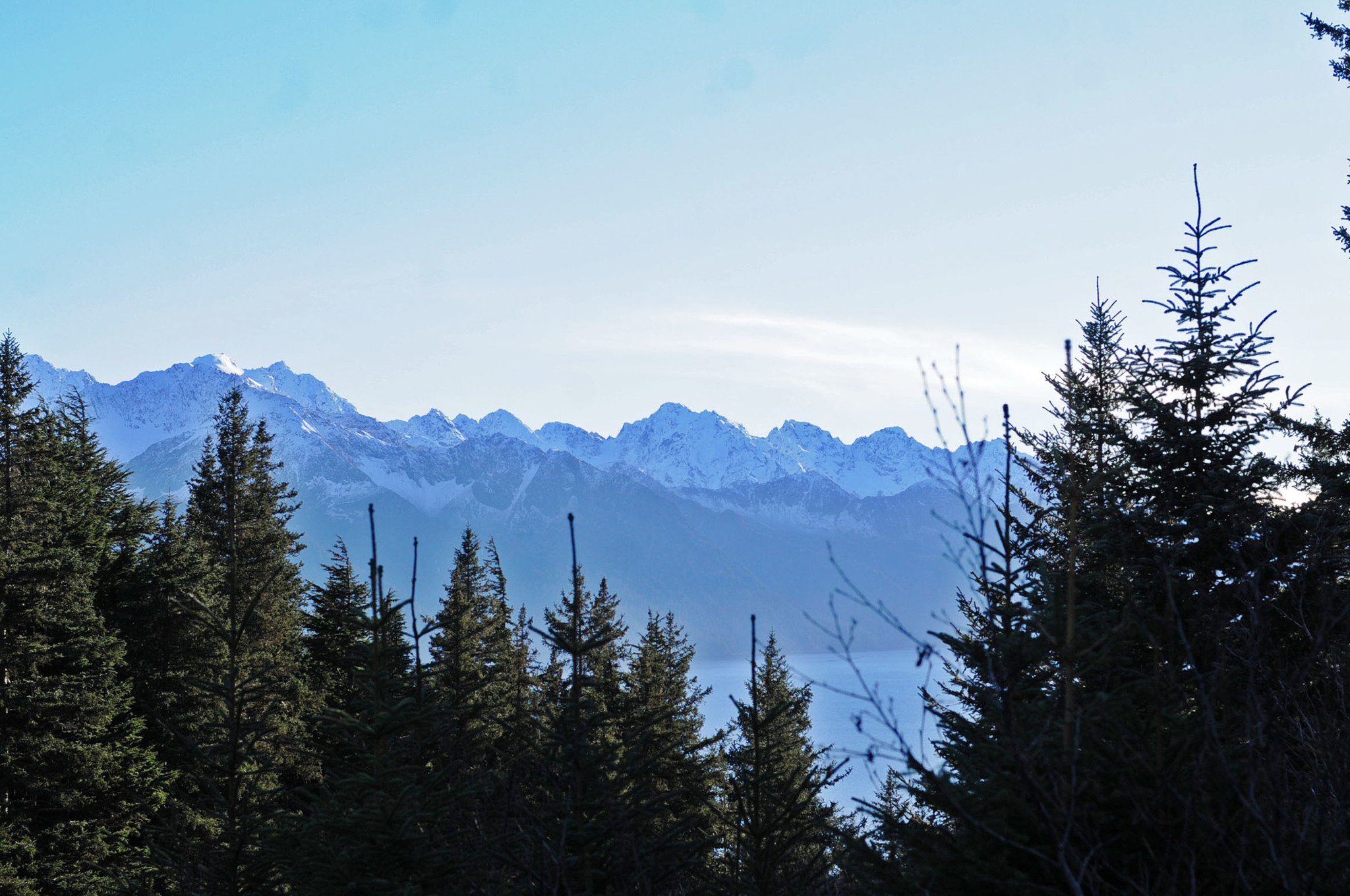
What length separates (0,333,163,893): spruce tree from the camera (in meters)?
20.1

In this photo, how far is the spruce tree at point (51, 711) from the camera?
20.1 meters

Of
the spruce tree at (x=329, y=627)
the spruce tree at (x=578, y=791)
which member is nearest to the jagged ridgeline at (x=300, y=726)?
the spruce tree at (x=578, y=791)

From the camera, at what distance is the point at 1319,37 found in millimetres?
13523

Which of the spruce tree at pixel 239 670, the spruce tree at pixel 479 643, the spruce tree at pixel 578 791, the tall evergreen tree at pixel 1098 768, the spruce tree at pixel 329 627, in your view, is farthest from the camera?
the spruce tree at pixel 329 627

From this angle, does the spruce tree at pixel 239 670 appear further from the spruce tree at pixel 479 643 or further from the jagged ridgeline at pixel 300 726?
the spruce tree at pixel 479 643

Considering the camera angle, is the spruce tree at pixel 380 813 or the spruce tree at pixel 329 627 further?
the spruce tree at pixel 329 627

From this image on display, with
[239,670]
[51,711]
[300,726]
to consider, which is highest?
[239,670]

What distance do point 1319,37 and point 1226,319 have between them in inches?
181

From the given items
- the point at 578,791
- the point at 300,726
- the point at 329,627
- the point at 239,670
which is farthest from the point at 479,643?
the point at 578,791

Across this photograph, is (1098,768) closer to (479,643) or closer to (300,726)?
(300,726)

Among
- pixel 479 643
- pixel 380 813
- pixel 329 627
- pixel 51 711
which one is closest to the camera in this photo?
pixel 380 813

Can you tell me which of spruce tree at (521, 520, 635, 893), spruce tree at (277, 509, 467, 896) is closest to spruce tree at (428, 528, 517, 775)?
spruce tree at (277, 509, 467, 896)

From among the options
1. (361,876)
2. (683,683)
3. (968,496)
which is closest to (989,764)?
(968,496)

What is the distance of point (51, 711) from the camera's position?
20891 millimetres
